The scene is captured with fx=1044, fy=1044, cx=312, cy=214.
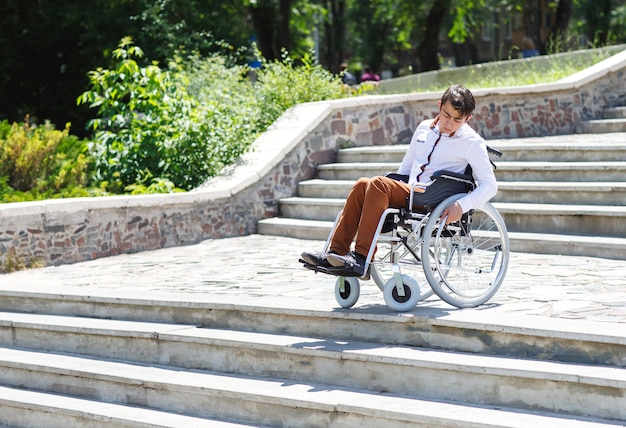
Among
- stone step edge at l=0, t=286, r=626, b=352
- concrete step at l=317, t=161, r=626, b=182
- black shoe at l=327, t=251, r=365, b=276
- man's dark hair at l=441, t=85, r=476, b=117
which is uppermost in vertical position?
man's dark hair at l=441, t=85, r=476, b=117

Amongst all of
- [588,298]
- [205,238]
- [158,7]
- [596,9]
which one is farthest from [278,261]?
[596,9]

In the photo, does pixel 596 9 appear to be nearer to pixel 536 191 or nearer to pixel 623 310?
pixel 536 191

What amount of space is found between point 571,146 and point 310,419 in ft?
19.0

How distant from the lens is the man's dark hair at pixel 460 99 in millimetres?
6105

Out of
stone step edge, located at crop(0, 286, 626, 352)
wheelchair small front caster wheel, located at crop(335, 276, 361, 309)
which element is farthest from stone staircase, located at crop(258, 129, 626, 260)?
wheelchair small front caster wheel, located at crop(335, 276, 361, 309)

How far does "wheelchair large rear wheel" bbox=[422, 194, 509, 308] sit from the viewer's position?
5953mm

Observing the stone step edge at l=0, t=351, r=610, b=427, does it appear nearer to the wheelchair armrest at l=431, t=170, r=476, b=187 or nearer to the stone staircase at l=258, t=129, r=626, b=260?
the wheelchair armrest at l=431, t=170, r=476, b=187

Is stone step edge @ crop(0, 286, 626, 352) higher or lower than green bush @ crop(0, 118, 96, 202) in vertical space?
lower

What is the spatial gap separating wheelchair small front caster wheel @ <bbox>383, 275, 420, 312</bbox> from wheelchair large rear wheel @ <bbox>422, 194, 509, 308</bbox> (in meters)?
0.11

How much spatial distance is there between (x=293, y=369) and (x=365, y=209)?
1022mm

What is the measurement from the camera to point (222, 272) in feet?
27.6

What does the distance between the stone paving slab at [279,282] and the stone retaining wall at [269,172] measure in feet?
0.69

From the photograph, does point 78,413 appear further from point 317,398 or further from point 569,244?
point 569,244

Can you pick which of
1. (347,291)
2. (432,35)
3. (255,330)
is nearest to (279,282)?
(255,330)
